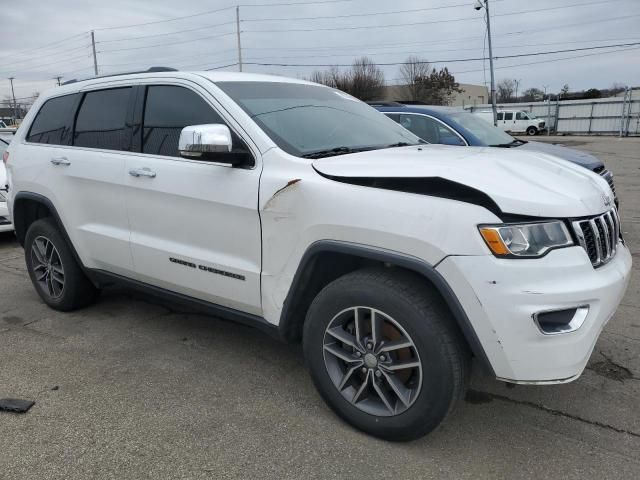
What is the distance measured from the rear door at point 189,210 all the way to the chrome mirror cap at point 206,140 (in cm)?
16

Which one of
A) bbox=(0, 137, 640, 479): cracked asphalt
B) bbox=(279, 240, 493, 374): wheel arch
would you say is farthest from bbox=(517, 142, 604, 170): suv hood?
bbox=(279, 240, 493, 374): wheel arch

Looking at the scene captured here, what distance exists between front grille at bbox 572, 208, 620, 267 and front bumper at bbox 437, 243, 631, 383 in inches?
3.6

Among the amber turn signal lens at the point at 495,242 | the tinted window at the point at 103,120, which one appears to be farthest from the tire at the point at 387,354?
the tinted window at the point at 103,120

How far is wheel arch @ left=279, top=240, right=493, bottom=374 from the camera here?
7.61ft

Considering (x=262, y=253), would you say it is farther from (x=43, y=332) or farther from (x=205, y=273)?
(x=43, y=332)

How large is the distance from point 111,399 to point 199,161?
148 centimetres

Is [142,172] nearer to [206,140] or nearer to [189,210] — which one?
[189,210]

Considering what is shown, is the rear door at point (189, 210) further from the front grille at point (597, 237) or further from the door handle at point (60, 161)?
the front grille at point (597, 237)

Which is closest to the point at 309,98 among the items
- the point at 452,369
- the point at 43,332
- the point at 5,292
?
the point at 452,369

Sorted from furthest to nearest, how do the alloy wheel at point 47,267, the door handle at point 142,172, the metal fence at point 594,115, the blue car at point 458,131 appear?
the metal fence at point 594,115 → the blue car at point 458,131 → the alloy wheel at point 47,267 → the door handle at point 142,172

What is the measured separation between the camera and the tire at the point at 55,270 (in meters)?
4.34

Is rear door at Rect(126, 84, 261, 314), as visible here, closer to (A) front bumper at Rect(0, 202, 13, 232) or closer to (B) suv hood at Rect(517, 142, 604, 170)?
(B) suv hood at Rect(517, 142, 604, 170)

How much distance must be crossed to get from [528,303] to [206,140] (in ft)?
5.68

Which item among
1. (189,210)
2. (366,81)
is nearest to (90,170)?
(189,210)
